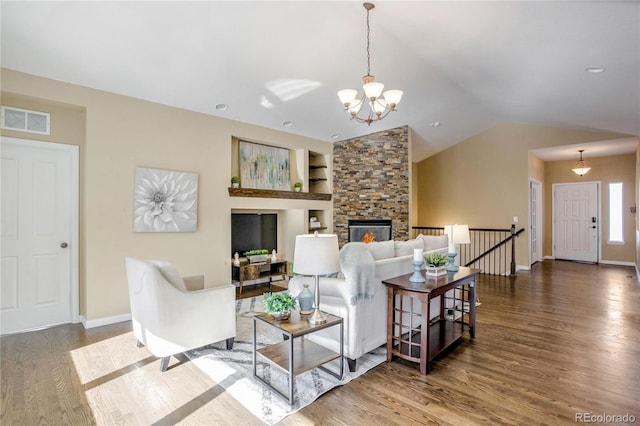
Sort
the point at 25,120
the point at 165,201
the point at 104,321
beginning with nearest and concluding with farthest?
the point at 25,120 < the point at 104,321 < the point at 165,201

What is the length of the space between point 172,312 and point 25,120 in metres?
3.03

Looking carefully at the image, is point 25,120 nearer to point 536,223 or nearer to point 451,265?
point 451,265

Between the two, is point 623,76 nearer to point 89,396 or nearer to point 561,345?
point 561,345

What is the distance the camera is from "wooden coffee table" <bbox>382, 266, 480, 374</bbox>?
9.12 ft

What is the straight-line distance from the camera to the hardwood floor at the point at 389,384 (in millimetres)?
2225

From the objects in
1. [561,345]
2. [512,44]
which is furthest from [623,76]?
[561,345]

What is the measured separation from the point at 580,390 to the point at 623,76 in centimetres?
336

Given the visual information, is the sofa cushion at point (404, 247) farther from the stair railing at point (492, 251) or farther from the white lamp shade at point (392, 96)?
the stair railing at point (492, 251)

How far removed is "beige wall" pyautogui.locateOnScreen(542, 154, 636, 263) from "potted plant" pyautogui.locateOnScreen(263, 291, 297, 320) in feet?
30.9

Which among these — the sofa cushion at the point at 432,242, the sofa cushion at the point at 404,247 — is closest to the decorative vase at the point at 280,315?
the sofa cushion at the point at 404,247

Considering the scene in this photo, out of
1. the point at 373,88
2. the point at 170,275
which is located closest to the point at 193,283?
the point at 170,275

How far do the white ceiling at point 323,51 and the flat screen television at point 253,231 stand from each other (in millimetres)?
1852

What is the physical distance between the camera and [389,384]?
2613 mm

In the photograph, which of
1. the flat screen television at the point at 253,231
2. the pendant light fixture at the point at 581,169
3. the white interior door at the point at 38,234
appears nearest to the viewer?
the white interior door at the point at 38,234
